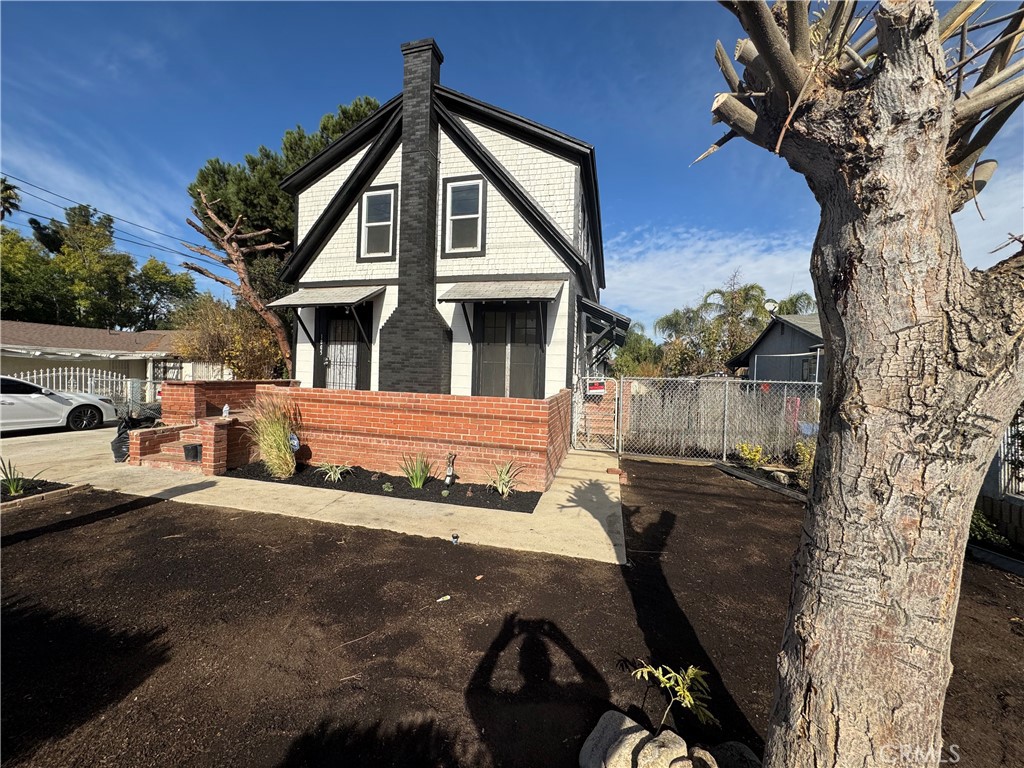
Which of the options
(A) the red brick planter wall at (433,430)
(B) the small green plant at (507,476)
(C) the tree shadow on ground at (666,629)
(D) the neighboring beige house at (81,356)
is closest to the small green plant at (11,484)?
(A) the red brick planter wall at (433,430)

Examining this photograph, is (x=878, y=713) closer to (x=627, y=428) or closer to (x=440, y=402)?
(x=440, y=402)

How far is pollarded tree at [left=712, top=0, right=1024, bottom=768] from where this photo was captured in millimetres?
1242

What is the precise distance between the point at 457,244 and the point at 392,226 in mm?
1713

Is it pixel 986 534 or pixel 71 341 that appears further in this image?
pixel 71 341

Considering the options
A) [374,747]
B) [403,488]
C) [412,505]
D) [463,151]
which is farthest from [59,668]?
[463,151]

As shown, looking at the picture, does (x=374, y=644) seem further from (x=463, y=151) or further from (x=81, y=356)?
(x=81, y=356)

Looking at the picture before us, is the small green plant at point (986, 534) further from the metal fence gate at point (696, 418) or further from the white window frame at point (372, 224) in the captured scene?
the white window frame at point (372, 224)

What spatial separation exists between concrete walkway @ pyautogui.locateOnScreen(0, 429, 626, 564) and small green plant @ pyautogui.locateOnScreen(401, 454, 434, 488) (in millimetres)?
547

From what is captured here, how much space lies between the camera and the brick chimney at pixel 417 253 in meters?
9.05

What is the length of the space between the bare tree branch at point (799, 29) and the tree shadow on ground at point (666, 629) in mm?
3011

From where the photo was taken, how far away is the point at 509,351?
363 inches

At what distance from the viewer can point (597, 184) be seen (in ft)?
36.1

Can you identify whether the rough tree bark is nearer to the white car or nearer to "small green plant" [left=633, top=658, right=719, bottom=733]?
the white car

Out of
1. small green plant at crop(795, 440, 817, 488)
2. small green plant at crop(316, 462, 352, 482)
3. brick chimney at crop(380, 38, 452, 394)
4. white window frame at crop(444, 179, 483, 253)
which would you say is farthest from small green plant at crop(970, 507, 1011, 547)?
white window frame at crop(444, 179, 483, 253)
